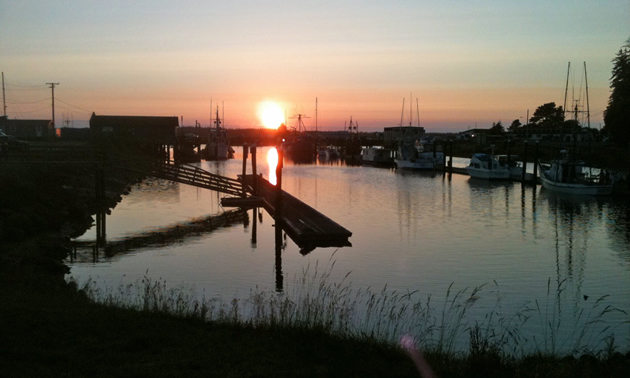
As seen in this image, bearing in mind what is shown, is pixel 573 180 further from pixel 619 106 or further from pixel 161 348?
pixel 161 348

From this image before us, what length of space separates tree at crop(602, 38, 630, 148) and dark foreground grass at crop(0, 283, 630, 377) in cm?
5849

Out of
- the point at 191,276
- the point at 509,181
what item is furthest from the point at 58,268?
the point at 509,181

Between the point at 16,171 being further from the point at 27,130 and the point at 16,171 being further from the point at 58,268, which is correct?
the point at 27,130

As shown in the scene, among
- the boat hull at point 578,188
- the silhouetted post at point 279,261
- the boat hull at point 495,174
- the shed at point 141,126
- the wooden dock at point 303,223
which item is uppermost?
the shed at point 141,126

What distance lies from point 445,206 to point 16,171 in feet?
88.6

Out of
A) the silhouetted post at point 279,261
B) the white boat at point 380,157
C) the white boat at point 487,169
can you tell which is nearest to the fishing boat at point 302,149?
the white boat at point 380,157

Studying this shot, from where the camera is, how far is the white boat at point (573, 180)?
46.2 metres

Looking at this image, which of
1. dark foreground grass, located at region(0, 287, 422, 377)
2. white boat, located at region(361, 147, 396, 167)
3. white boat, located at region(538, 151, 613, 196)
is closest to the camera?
dark foreground grass, located at region(0, 287, 422, 377)

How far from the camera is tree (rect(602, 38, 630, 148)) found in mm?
61750

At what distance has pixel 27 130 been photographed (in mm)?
96562

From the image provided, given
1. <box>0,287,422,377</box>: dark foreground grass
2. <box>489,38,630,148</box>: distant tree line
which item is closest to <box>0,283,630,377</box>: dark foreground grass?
<box>0,287,422,377</box>: dark foreground grass

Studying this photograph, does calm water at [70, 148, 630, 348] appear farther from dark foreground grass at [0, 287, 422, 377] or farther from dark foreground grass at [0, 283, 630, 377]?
dark foreground grass at [0, 287, 422, 377]

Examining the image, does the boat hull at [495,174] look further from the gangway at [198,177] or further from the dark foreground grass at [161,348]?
the dark foreground grass at [161,348]

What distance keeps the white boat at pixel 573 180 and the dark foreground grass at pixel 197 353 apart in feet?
129
